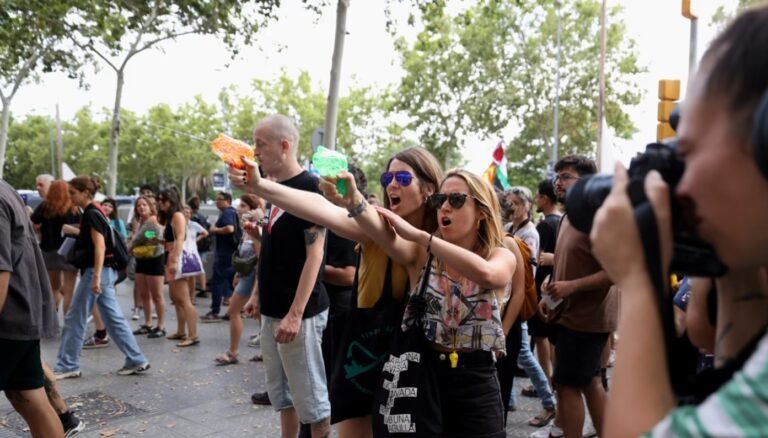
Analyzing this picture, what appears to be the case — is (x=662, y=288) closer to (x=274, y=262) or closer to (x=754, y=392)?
(x=754, y=392)

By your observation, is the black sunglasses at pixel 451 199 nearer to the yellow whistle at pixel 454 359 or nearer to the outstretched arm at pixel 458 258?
the outstretched arm at pixel 458 258

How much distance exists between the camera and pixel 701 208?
96 centimetres

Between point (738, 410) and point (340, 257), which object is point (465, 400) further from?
point (340, 257)

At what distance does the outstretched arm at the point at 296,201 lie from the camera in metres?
2.84

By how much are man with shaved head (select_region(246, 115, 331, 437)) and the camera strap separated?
2839 millimetres

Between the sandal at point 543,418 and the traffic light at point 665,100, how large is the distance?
13.1 ft

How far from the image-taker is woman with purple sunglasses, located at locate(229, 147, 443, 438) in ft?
9.30

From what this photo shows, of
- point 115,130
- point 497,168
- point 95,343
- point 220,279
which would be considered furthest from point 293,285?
point 115,130

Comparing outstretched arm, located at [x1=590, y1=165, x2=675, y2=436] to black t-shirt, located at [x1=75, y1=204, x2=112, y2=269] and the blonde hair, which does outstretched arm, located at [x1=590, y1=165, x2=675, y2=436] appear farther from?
black t-shirt, located at [x1=75, y1=204, x2=112, y2=269]

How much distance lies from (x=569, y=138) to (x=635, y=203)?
28.2 m

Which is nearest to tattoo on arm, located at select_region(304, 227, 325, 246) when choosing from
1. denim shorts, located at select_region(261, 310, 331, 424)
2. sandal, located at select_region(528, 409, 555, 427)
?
denim shorts, located at select_region(261, 310, 331, 424)

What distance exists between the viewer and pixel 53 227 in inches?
319

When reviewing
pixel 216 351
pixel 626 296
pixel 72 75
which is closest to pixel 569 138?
pixel 72 75

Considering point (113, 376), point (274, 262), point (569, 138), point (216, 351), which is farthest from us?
point (569, 138)
